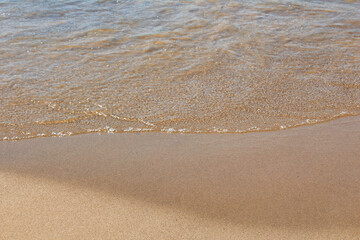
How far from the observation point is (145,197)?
8.52 ft

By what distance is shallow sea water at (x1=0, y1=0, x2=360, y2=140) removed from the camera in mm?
3662

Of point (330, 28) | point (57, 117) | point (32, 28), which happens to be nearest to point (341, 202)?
point (57, 117)

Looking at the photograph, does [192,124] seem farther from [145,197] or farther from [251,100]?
[145,197]

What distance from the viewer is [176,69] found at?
4781 millimetres

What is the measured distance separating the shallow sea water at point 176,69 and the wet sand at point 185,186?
292mm

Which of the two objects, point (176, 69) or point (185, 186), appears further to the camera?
point (176, 69)

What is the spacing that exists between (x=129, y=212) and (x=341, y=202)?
1415 millimetres

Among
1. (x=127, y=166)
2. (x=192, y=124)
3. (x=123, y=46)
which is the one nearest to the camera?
(x=127, y=166)

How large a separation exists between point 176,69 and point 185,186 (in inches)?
93.2

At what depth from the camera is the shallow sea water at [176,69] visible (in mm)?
3662

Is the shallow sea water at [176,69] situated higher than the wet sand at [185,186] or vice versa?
the shallow sea water at [176,69]

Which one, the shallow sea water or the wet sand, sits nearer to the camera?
the wet sand

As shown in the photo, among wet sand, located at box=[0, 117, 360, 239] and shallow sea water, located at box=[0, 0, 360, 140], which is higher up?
shallow sea water, located at box=[0, 0, 360, 140]

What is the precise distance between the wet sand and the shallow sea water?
0.29m
